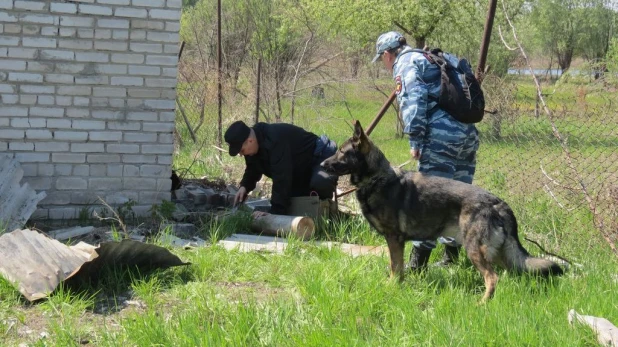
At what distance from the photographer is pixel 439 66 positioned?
574 cm

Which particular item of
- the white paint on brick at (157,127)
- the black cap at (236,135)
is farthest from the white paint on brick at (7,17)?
the black cap at (236,135)

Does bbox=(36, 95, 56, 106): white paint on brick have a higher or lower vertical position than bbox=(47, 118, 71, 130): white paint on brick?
higher

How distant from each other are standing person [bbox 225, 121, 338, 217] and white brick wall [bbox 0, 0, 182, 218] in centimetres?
113

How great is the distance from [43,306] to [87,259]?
46 centimetres

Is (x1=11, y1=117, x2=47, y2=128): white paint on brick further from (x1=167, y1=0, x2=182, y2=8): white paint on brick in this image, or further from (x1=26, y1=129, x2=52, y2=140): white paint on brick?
(x1=167, y1=0, x2=182, y2=8): white paint on brick

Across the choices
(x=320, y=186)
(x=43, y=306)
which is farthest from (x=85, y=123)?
(x=43, y=306)

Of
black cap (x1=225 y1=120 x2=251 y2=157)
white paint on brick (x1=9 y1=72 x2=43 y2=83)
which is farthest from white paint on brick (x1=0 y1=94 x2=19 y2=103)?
black cap (x1=225 y1=120 x2=251 y2=157)

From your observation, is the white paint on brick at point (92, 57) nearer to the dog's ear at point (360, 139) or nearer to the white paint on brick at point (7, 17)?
the white paint on brick at point (7, 17)

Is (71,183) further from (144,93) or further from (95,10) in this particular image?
(95,10)

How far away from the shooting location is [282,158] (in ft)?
23.3

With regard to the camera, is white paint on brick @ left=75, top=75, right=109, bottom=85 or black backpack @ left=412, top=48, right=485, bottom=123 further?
white paint on brick @ left=75, top=75, right=109, bottom=85

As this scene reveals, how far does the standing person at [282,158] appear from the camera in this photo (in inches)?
279

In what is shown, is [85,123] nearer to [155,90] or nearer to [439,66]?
[155,90]

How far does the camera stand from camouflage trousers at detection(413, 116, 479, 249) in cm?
575
